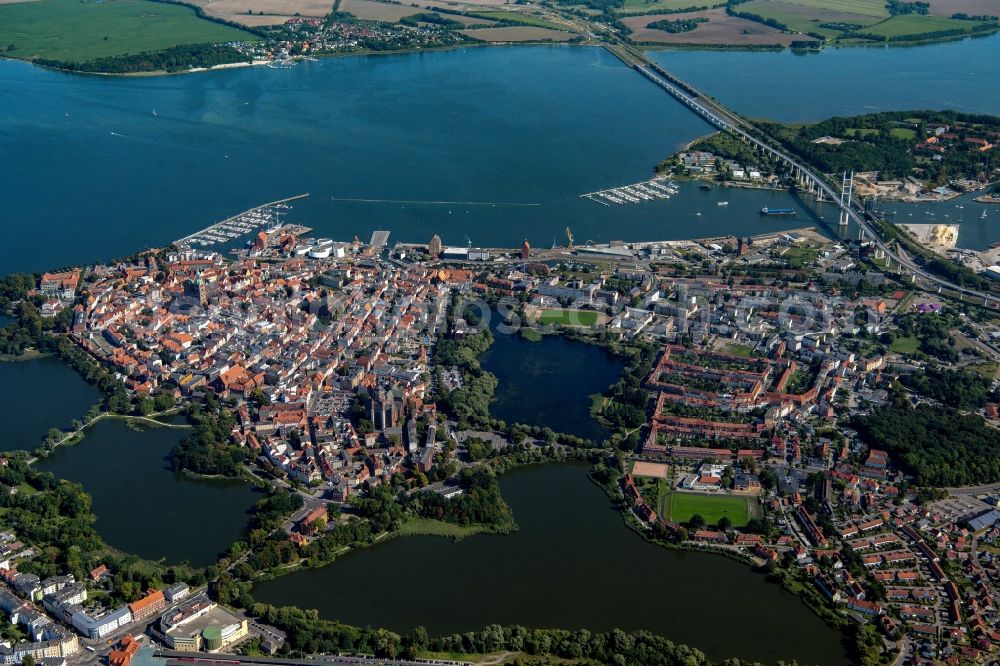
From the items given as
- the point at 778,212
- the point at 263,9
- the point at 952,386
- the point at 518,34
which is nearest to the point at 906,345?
the point at 952,386

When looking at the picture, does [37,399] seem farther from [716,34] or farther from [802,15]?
[802,15]

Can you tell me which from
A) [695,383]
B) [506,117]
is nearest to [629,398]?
[695,383]

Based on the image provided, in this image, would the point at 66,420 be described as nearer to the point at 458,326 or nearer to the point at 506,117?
the point at 458,326

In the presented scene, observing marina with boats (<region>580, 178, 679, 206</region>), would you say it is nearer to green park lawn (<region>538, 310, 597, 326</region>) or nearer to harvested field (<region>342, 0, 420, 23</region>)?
green park lawn (<region>538, 310, 597, 326</region>)

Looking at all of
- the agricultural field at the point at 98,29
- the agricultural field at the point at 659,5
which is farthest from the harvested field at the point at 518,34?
the agricultural field at the point at 98,29

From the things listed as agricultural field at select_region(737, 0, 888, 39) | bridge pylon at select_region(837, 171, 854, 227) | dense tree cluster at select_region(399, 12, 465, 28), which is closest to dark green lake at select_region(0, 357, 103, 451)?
bridge pylon at select_region(837, 171, 854, 227)
